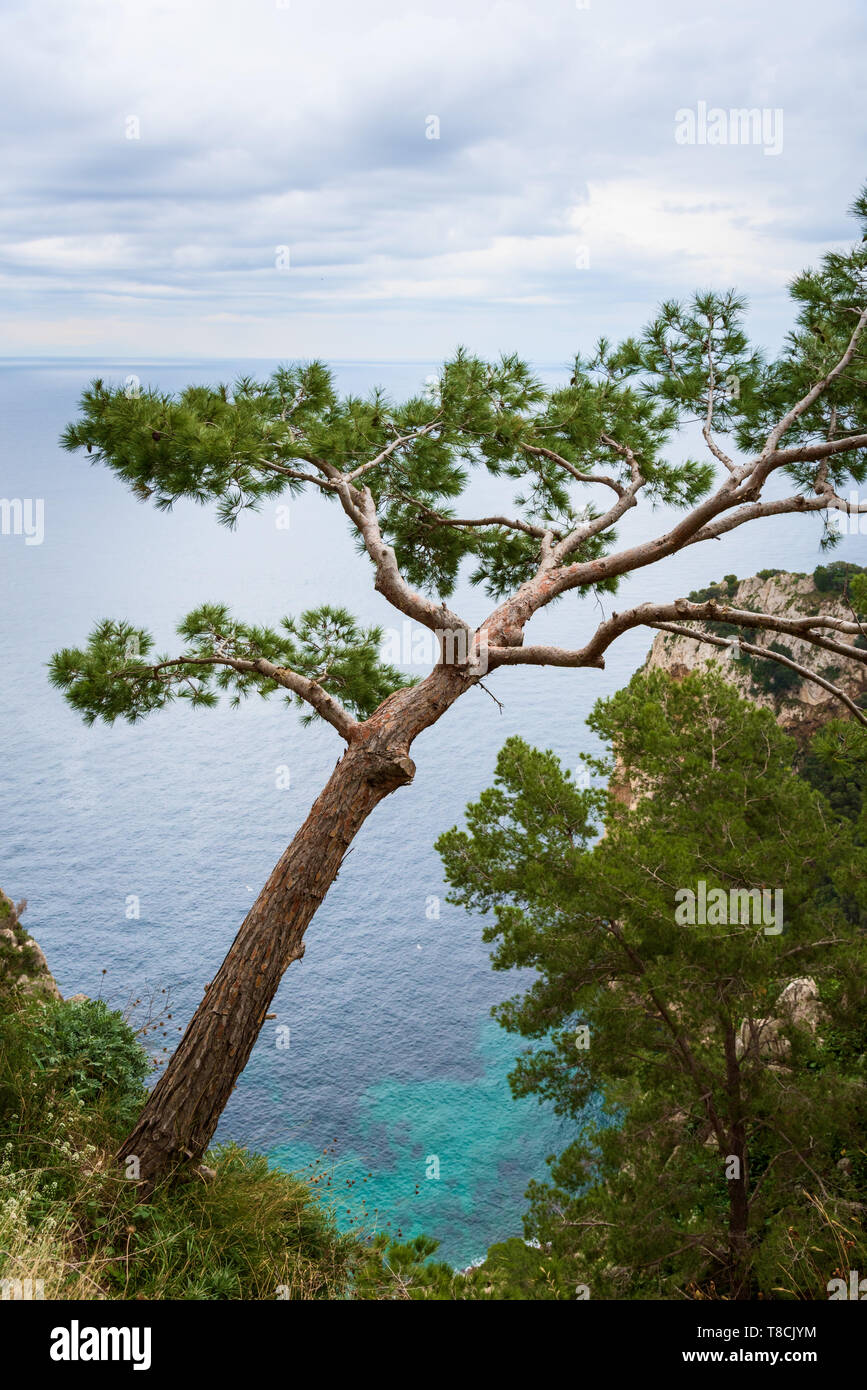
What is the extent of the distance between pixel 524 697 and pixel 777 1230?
2758cm

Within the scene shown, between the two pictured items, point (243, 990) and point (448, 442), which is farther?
point (448, 442)

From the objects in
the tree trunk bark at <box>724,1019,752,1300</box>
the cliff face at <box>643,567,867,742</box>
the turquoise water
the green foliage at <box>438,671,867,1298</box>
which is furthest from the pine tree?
the cliff face at <box>643,567,867,742</box>

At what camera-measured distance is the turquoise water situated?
17.4 metres

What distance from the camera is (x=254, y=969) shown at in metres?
4.17

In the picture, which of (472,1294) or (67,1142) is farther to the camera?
(67,1142)

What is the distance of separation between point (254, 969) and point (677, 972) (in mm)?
3509

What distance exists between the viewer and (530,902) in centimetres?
789

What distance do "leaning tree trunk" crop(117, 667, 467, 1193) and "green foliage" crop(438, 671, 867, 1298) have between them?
3.01m

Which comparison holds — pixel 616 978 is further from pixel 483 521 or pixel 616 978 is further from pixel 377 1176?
pixel 377 1176

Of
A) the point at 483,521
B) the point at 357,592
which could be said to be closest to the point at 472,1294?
the point at 483,521
